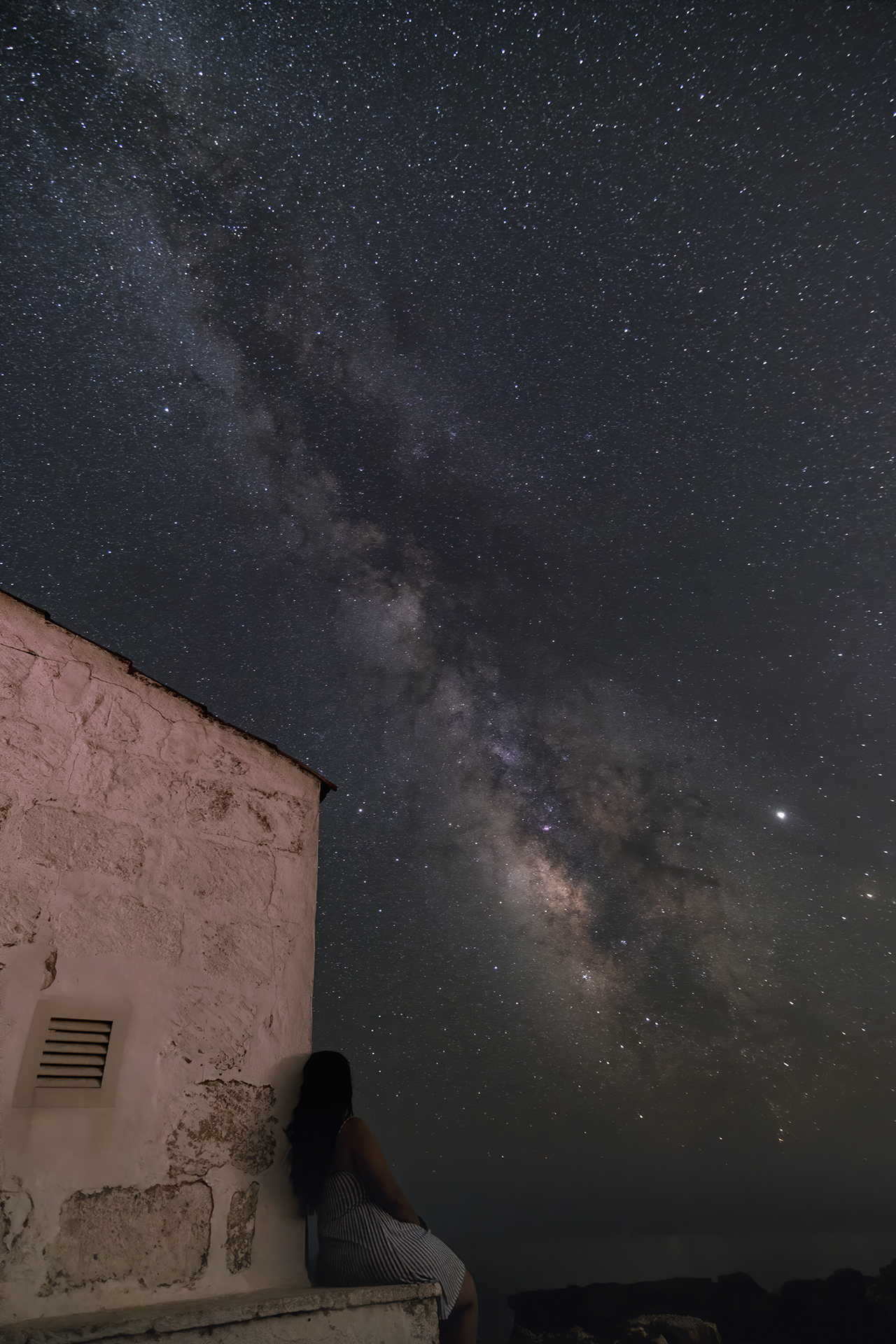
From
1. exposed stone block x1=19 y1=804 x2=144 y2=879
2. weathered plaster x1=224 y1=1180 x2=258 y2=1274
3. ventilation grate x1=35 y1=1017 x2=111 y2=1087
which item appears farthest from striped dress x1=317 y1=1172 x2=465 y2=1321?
exposed stone block x1=19 y1=804 x2=144 y2=879

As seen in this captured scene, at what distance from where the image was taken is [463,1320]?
3309 millimetres

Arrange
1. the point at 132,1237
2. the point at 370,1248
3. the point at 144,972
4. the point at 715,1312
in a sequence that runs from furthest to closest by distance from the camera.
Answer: the point at 715,1312
the point at 144,972
the point at 370,1248
the point at 132,1237

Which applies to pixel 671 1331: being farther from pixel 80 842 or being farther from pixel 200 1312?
pixel 80 842

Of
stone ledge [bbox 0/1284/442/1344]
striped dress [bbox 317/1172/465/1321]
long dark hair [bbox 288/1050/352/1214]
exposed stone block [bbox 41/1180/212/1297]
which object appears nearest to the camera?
stone ledge [bbox 0/1284/442/1344]

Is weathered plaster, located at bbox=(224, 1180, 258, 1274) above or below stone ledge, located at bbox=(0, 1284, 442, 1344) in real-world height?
above

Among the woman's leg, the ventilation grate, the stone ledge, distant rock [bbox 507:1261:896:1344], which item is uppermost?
the ventilation grate

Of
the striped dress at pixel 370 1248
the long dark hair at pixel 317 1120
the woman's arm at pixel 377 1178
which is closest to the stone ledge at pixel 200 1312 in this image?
the striped dress at pixel 370 1248

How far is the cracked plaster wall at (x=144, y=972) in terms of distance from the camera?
2848 millimetres

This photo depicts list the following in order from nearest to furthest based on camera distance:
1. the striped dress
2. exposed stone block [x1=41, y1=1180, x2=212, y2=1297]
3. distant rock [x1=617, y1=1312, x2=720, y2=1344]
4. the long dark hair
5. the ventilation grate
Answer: exposed stone block [x1=41, y1=1180, x2=212, y2=1297]
the ventilation grate
the striped dress
the long dark hair
distant rock [x1=617, y1=1312, x2=720, y2=1344]

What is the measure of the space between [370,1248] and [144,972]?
1.73 m

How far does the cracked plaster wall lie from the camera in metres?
2.85

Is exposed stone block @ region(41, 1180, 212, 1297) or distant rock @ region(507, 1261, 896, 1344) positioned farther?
distant rock @ region(507, 1261, 896, 1344)

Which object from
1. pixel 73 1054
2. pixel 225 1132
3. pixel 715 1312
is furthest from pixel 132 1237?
pixel 715 1312

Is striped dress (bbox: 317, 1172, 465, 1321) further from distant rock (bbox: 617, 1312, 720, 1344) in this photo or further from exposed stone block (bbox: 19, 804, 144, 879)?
distant rock (bbox: 617, 1312, 720, 1344)
